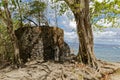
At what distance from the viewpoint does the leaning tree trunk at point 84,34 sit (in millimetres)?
12520

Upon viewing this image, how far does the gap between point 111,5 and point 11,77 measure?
4952 mm

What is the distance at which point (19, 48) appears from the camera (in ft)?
44.7

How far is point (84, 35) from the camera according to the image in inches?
501

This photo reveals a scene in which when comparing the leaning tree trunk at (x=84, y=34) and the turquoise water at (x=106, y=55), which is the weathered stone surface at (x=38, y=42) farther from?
the turquoise water at (x=106, y=55)

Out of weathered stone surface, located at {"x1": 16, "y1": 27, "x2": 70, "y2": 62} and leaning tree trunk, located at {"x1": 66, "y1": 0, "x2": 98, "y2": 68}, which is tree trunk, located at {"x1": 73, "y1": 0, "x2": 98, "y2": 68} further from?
weathered stone surface, located at {"x1": 16, "y1": 27, "x2": 70, "y2": 62}

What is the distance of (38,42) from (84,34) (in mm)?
2013

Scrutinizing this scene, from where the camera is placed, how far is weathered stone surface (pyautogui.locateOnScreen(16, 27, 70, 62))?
13.4 meters

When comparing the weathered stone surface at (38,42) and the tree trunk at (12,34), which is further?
the weathered stone surface at (38,42)

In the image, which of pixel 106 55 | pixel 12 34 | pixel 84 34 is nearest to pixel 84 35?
pixel 84 34

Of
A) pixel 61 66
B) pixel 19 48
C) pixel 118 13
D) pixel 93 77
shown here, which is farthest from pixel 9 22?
pixel 118 13

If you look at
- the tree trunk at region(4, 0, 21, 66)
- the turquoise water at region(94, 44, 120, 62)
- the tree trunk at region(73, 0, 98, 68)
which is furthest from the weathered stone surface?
the turquoise water at region(94, 44, 120, 62)

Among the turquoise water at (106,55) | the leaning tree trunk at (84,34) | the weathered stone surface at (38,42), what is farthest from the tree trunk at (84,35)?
the turquoise water at (106,55)

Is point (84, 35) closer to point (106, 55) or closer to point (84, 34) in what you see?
point (84, 34)

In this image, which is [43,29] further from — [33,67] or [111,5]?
[111,5]
